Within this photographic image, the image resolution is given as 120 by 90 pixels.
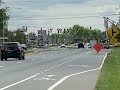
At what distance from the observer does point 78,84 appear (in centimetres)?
1894

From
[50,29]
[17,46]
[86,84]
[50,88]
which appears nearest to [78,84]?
[86,84]

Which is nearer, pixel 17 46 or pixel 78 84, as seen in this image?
pixel 78 84

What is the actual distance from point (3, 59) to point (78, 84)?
30.1 m

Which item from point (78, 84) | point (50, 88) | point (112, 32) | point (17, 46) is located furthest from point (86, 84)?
A: point (17, 46)

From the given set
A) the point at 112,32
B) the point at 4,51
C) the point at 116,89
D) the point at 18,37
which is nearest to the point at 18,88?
the point at 116,89

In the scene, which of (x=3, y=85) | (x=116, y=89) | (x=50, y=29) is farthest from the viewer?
(x=50, y=29)

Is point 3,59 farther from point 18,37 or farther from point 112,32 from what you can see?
point 18,37

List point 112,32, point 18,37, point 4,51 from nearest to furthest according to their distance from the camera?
1. point 112,32
2. point 4,51
3. point 18,37

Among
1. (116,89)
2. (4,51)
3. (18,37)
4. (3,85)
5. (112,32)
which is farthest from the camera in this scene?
→ (18,37)

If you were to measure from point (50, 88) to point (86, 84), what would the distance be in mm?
2233

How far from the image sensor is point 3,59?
48312mm

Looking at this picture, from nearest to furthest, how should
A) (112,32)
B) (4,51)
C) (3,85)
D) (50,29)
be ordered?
(3,85), (112,32), (4,51), (50,29)

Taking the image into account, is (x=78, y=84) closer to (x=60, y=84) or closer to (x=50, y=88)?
(x=60, y=84)

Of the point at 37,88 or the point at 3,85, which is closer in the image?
the point at 37,88
